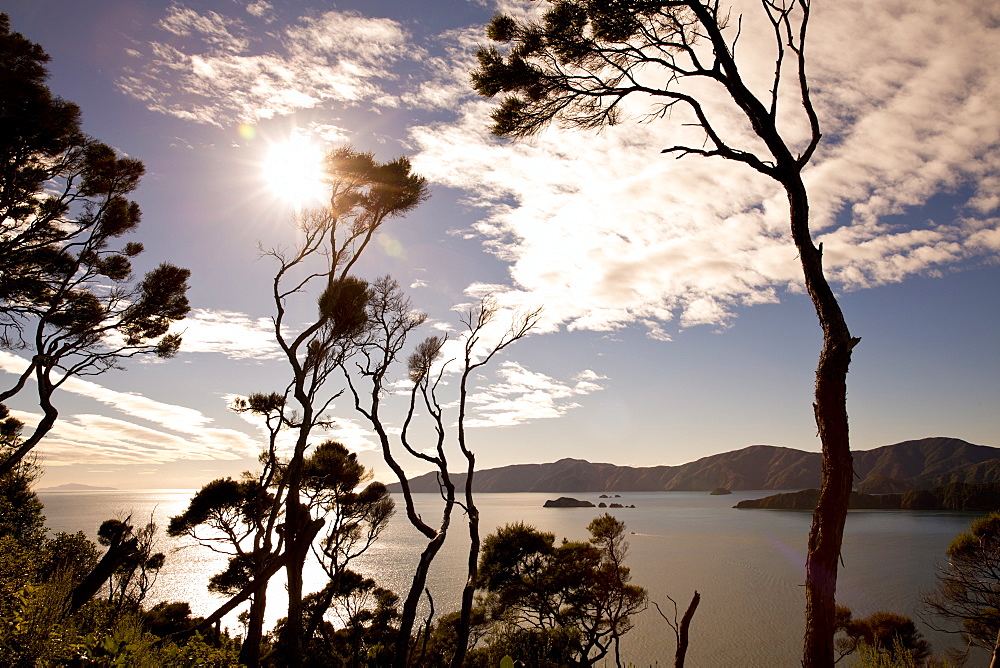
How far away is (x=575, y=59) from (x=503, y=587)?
1621 cm

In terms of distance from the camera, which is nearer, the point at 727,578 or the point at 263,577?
the point at 263,577

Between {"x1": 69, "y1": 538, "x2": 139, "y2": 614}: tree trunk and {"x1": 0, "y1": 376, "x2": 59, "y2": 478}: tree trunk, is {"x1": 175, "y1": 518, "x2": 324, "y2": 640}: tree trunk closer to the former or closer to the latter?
{"x1": 69, "y1": 538, "x2": 139, "y2": 614}: tree trunk

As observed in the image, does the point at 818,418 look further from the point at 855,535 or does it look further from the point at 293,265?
the point at 855,535

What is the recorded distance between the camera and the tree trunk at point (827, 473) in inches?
121

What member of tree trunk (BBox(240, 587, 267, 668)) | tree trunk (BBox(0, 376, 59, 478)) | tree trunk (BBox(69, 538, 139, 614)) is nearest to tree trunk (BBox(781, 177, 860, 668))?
tree trunk (BBox(240, 587, 267, 668))

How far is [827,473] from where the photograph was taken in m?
3.20

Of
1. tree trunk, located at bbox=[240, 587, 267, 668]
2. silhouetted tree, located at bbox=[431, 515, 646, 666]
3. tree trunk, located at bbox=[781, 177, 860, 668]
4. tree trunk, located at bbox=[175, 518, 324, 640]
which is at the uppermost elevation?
tree trunk, located at bbox=[781, 177, 860, 668]

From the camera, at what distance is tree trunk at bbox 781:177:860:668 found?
3.06 metres

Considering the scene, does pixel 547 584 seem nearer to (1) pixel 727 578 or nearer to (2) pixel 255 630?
(2) pixel 255 630

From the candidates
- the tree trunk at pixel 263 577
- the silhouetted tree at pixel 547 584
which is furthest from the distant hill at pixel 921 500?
the tree trunk at pixel 263 577

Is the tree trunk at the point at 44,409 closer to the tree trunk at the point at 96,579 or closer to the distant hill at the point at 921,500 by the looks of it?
the tree trunk at the point at 96,579

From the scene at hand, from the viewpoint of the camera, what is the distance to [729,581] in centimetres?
4388

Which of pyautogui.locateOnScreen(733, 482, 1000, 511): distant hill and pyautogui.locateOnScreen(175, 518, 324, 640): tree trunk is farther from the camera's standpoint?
pyautogui.locateOnScreen(733, 482, 1000, 511): distant hill

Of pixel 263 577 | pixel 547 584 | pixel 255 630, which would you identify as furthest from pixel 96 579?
pixel 547 584
